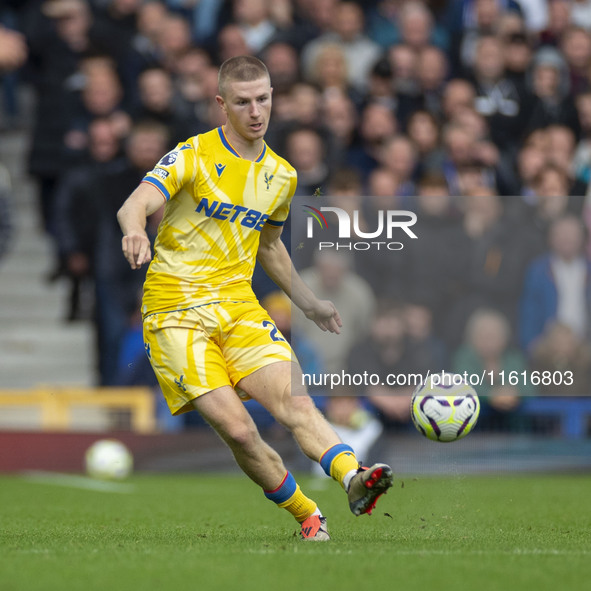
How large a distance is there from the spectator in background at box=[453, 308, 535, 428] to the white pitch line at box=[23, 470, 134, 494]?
3.38 meters

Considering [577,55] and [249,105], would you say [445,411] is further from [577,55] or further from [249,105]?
[577,55]

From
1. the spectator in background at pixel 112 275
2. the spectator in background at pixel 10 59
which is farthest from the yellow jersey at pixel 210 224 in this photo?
the spectator in background at pixel 112 275

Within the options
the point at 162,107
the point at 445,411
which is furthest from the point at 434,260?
the point at 162,107

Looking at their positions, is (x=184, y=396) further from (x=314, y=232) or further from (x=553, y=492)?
(x=553, y=492)

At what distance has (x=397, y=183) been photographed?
13.9m

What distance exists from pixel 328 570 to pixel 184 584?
0.70m

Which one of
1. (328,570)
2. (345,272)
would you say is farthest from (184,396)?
(345,272)

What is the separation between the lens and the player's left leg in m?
6.62

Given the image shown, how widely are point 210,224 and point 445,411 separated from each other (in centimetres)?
170

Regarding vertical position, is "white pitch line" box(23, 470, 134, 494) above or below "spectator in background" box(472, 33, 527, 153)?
below

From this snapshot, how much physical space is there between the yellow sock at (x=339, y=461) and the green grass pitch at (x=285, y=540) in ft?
1.25

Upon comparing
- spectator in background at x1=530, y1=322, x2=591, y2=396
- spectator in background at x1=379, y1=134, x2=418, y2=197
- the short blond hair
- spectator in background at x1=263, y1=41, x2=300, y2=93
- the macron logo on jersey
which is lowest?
spectator in background at x1=530, y1=322, x2=591, y2=396

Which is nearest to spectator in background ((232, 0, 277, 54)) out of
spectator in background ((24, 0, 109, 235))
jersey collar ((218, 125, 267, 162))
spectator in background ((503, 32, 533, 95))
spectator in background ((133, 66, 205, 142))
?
spectator in background ((133, 66, 205, 142))

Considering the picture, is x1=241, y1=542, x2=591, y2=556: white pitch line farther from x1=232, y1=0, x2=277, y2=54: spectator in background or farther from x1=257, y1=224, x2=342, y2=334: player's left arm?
x1=232, y1=0, x2=277, y2=54: spectator in background
